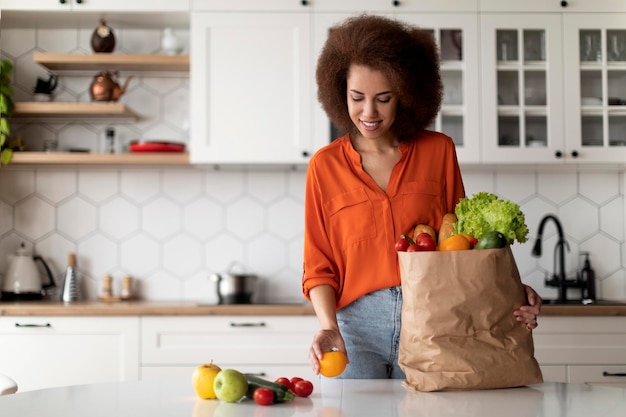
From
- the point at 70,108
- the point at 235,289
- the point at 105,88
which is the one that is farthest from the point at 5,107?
the point at 235,289

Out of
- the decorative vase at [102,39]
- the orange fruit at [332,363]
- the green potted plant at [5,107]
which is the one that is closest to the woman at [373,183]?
the orange fruit at [332,363]

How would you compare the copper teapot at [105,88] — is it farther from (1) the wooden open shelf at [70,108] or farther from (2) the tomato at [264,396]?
(2) the tomato at [264,396]

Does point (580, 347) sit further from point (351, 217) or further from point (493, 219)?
point (493, 219)

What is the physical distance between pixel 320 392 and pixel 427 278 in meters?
0.33

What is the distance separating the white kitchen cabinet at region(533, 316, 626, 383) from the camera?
3266 mm

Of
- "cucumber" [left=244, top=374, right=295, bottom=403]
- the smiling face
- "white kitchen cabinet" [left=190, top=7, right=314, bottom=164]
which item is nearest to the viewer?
"cucumber" [left=244, top=374, right=295, bottom=403]

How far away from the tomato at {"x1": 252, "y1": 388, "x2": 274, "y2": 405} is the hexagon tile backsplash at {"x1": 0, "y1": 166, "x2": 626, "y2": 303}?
2.32 meters

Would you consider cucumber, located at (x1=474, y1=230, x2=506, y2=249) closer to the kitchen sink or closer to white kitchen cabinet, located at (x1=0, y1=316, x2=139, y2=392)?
the kitchen sink

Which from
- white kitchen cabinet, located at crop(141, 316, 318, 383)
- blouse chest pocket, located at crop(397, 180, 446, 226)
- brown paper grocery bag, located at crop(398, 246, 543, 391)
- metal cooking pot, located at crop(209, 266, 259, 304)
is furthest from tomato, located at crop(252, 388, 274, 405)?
metal cooking pot, located at crop(209, 266, 259, 304)

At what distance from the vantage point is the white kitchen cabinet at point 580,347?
3266mm

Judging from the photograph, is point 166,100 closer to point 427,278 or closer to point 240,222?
point 240,222

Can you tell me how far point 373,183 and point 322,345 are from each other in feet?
1.64

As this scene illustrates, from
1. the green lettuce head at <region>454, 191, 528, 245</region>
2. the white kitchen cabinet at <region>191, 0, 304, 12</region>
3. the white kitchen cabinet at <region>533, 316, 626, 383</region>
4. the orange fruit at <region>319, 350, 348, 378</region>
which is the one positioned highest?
the white kitchen cabinet at <region>191, 0, 304, 12</region>

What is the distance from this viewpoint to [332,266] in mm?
2033
